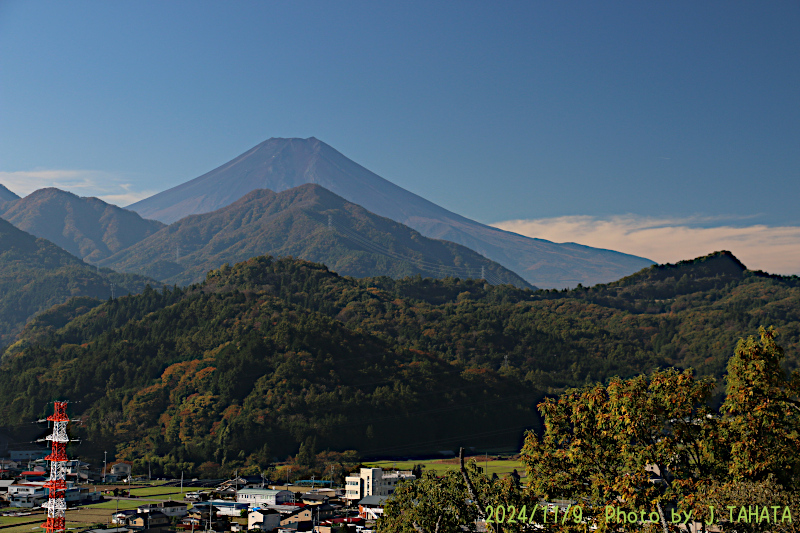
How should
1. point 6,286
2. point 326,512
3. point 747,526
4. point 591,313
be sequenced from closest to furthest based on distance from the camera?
point 747,526
point 326,512
point 591,313
point 6,286

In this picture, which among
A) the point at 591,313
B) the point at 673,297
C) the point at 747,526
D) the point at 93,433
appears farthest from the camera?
the point at 673,297

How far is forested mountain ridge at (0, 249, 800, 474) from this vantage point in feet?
268

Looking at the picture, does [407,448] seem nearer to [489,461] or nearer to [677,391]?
[489,461]

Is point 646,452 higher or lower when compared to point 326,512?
higher

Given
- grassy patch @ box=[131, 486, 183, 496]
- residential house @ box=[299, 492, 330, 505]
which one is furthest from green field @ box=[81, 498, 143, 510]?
residential house @ box=[299, 492, 330, 505]

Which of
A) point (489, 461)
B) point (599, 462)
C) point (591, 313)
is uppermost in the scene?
point (591, 313)

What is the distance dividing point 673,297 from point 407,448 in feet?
310

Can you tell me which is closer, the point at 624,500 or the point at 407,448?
the point at 624,500

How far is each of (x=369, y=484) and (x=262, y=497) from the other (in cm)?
630

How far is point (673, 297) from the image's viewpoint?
525ft

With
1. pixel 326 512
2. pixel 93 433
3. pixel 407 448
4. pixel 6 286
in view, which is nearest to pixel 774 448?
pixel 326 512

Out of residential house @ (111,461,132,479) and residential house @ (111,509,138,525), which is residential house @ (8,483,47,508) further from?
residential house @ (111,461,132,479)

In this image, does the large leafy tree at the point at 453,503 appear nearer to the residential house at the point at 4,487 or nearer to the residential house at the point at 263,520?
the residential house at the point at 263,520

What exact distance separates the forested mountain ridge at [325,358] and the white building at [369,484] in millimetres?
25206
